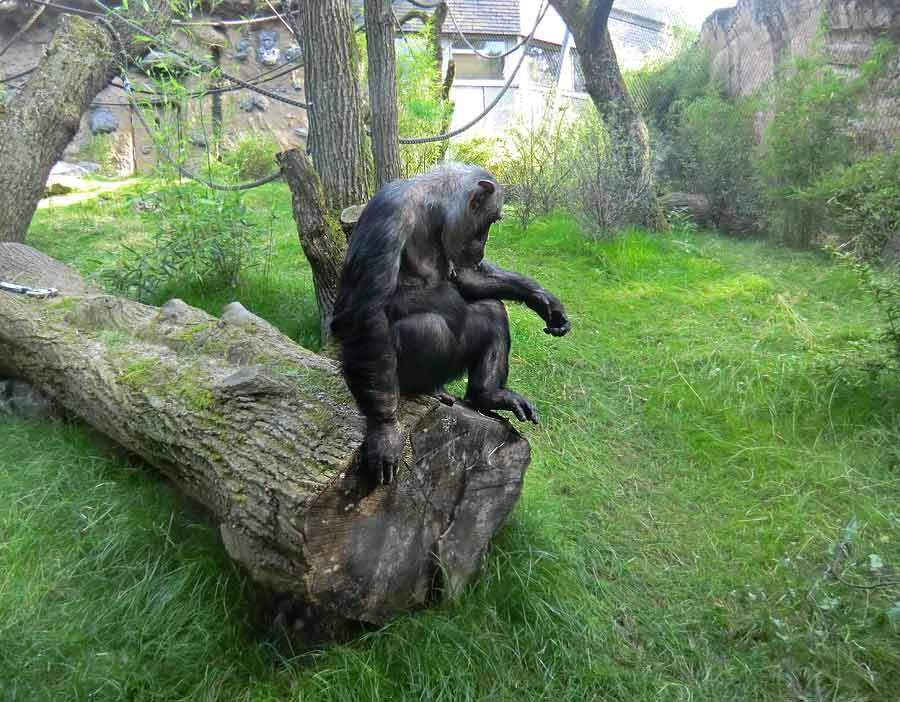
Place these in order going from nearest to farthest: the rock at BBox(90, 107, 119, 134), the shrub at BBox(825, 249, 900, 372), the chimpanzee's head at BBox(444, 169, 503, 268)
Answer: the chimpanzee's head at BBox(444, 169, 503, 268) → the shrub at BBox(825, 249, 900, 372) → the rock at BBox(90, 107, 119, 134)

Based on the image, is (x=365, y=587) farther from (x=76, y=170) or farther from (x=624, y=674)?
(x=76, y=170)

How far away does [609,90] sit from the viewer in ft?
26.3

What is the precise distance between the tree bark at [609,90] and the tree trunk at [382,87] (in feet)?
11.2

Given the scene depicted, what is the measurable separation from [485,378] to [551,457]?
3.60 ft

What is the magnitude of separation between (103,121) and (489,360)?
10.8 metres

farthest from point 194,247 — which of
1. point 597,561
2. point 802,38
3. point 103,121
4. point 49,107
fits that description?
point 802,38

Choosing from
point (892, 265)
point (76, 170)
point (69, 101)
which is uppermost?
point (69, 101)

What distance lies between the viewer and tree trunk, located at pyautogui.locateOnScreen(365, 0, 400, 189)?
4.61 meters

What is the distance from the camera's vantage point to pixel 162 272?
505 centimetres

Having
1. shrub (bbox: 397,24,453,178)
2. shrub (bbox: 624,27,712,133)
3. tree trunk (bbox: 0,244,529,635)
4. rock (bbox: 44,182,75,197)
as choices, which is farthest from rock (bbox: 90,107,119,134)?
tree trunk (bbox: 0,244,529,635)

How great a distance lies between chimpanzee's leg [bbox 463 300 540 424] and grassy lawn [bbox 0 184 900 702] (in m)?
0.51

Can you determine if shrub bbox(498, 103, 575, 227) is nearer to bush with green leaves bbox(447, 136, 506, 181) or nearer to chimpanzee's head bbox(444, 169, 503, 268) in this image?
bush with green leaves bbox(447, 136, 506, 181)

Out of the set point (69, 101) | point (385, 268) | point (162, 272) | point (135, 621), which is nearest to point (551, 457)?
point (385, 268)

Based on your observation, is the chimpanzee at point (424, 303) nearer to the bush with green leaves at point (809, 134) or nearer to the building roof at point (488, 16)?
the bush with green leaves at point (809, 134)
